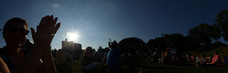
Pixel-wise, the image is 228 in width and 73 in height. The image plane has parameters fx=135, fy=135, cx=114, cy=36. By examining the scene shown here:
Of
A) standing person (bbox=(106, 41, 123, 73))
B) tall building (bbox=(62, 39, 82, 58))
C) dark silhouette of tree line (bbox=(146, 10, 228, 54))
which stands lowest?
standing person (bbox=(106, 41, 123, 73))

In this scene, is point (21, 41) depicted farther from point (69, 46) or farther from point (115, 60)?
point (69, 46)

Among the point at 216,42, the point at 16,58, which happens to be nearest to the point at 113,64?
the point at 16,58

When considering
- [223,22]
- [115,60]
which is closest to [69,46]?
[115,60]

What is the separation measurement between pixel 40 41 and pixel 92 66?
8917mm

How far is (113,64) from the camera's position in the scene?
6000mm

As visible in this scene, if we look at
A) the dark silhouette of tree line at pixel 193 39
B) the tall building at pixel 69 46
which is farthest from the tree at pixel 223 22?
the tall building at pixel 69 46

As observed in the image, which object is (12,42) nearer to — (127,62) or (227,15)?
(127,62)

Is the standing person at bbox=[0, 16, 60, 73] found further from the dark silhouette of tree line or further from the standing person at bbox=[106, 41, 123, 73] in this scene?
the dark silhouette of tree line

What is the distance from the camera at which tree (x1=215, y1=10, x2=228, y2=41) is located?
55.9 m

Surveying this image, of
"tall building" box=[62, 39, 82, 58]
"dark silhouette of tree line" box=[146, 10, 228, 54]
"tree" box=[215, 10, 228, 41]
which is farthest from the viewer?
"dark silhouette of tree line" box=[146, 10, 228, 54]

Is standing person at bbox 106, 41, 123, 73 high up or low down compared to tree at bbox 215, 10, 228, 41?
down

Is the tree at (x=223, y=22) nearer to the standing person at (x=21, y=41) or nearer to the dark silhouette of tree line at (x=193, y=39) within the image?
the dark silhouette of tree line at (x=193, y=39)

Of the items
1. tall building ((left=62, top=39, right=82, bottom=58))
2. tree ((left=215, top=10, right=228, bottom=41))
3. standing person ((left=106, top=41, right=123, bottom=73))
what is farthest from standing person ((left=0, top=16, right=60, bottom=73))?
tree ((left=215, top=10, right=228, bottom=41))

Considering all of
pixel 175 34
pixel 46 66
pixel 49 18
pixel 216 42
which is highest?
pixel 175 34
